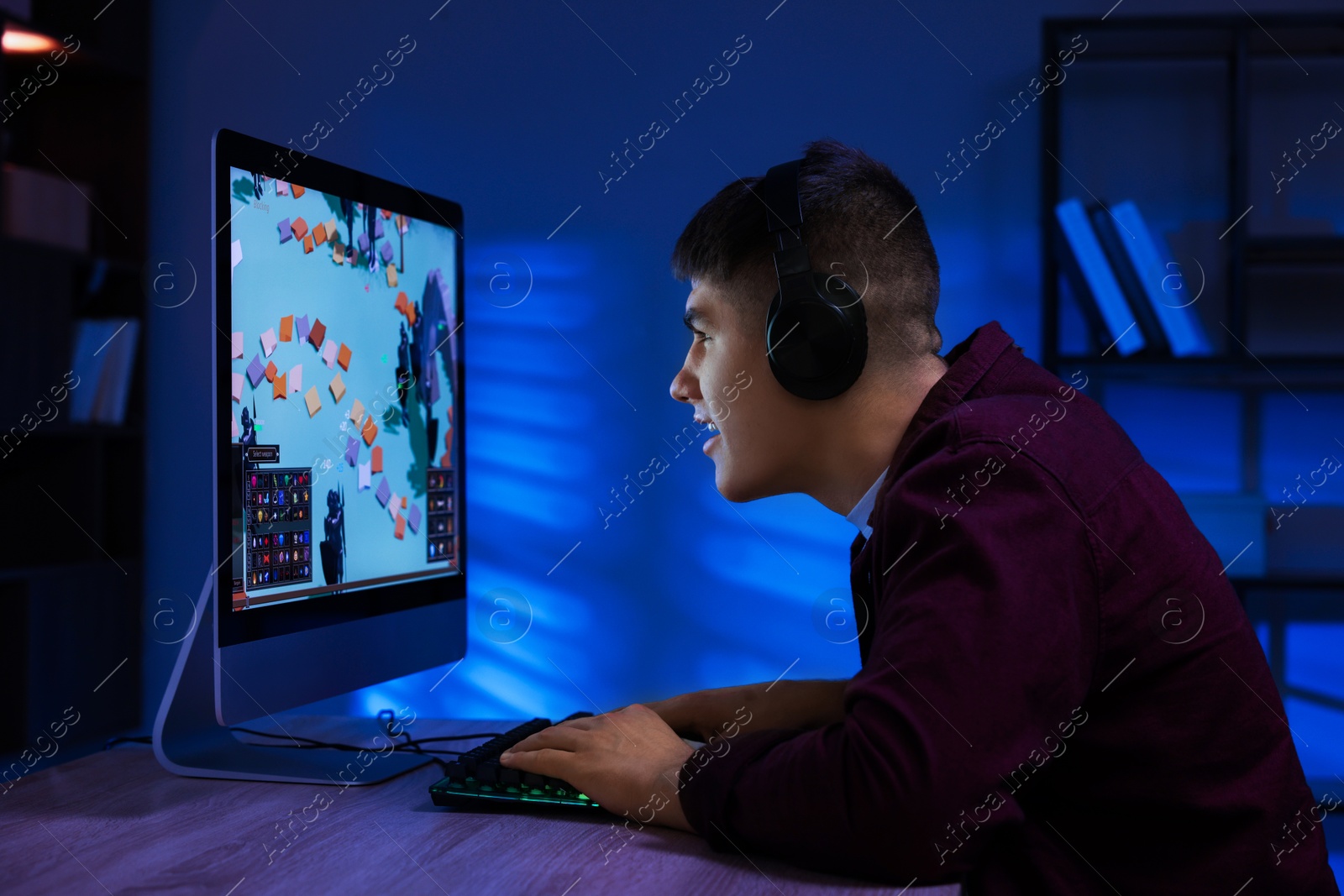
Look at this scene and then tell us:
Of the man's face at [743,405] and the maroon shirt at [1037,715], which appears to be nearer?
the maroon shirt at [1037,715]

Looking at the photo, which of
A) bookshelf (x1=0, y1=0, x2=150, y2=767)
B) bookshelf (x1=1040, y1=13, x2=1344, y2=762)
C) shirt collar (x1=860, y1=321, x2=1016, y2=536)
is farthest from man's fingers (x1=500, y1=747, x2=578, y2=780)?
bookshelf (x1=0, y1=0, x2=150, y2=767)

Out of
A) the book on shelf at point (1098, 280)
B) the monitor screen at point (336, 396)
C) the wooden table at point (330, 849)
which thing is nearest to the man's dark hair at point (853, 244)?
the monitor screen at point (336, 396)

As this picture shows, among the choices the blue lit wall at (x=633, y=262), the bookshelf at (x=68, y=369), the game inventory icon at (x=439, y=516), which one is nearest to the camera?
the game inventory icon at (x=439, y=516)

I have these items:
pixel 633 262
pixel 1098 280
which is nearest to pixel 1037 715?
pixel 1098 280

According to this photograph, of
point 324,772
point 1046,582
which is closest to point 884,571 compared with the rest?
point 1046,582

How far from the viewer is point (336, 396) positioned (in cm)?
118

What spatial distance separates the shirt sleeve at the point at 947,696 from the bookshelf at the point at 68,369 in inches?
77.1

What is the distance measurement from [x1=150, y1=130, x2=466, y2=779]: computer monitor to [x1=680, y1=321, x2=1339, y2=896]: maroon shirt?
1.66 feet

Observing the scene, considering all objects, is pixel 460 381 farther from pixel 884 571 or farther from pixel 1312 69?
pixel 1312 69

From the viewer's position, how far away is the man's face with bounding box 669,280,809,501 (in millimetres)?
1070

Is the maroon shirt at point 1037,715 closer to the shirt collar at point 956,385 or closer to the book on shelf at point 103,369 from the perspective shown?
the shirt collar at point 956,385

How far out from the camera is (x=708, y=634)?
208cm

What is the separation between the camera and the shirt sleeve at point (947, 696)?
2.29 ft

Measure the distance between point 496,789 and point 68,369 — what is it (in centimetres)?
183
